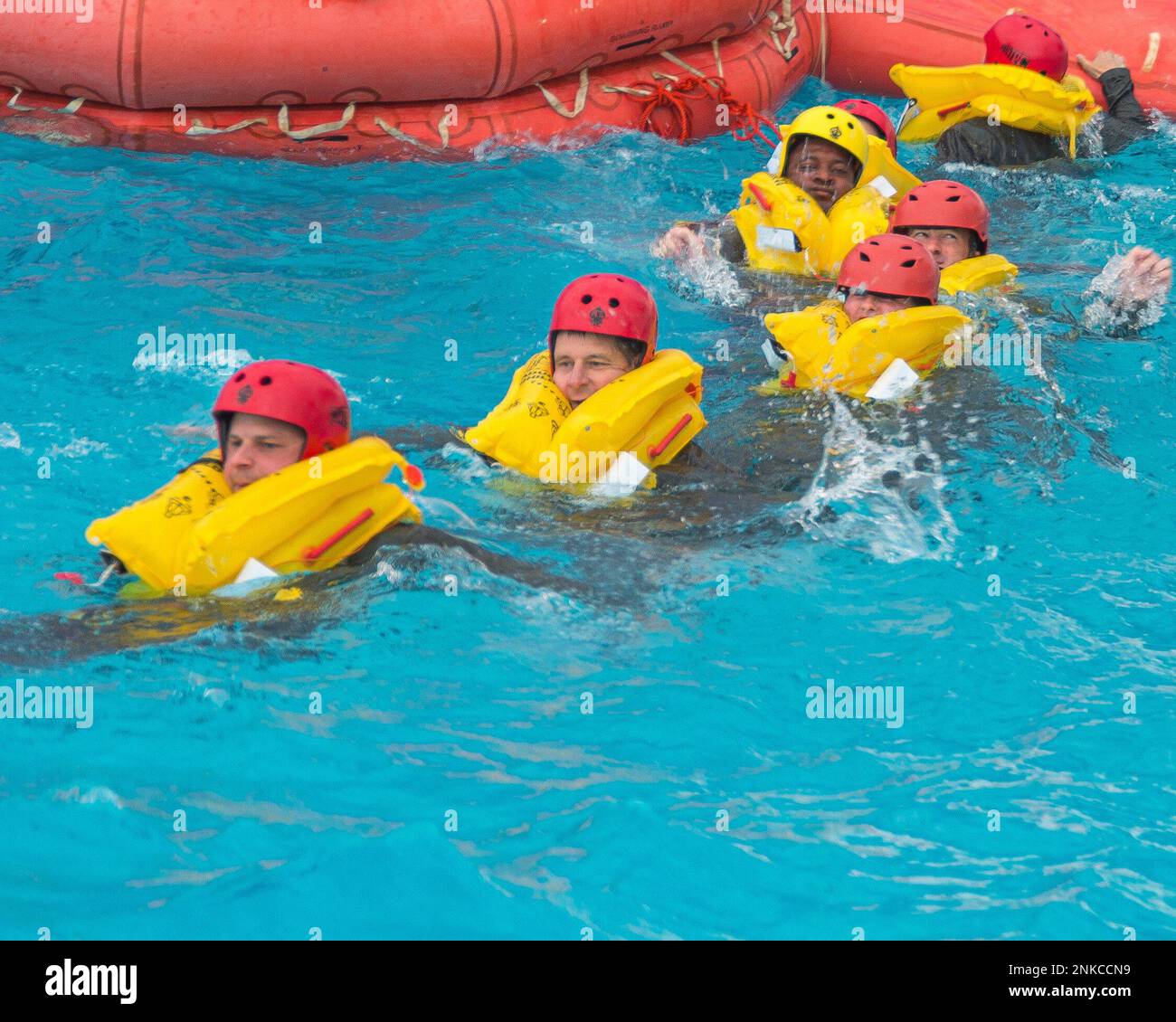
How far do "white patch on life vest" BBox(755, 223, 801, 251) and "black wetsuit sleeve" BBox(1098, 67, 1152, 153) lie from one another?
13.1 feet

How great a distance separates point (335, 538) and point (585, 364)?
160 cm

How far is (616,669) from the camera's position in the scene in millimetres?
5465

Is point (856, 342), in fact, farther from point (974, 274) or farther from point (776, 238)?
point (776, 238)

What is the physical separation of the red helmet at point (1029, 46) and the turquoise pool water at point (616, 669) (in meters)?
3.43

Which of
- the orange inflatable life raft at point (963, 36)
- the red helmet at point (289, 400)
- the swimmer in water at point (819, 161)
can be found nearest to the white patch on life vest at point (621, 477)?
the red helmet at point (289, 400)

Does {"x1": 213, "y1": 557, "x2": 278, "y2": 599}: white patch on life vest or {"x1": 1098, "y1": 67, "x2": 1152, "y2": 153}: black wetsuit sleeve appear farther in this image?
{"x1": 1098, "y1": 67, "x2": 1152, "y2": 153}: black wetsuit sleeve

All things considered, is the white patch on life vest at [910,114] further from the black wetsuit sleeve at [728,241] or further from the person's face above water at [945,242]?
the person's face above water at [945,242]

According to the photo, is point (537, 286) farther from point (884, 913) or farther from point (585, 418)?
point (884, 913)

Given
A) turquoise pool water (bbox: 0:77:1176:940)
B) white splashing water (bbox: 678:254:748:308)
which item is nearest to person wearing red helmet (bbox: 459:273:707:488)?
turquoise pool water (bbox: 0:77:1176:940)

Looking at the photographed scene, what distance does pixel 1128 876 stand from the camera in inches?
184

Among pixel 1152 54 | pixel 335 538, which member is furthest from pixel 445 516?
pixel 1152 54

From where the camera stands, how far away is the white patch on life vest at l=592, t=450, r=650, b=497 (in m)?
6.46

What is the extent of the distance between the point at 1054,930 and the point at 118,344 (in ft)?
18.6

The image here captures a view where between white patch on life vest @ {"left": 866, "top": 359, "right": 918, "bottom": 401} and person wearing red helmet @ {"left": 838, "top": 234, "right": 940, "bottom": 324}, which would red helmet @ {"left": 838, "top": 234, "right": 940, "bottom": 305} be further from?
white patch on life vest @ {"left": 866, "top": 359, "right": 918, "bottom": 401}
